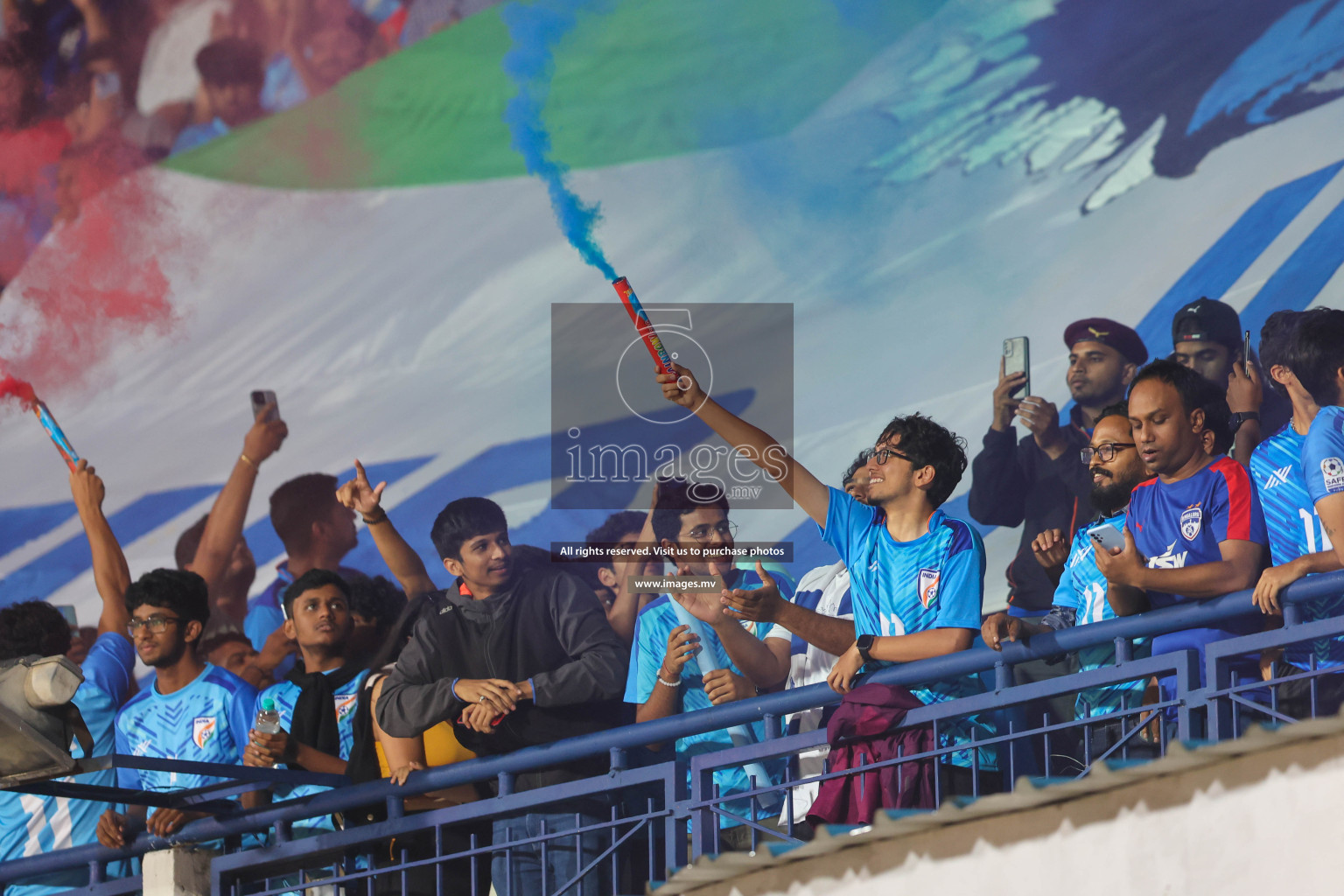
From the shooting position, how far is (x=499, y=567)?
5.21m

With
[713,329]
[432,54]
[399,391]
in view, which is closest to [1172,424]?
[713,329]

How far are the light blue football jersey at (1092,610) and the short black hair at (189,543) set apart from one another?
444 centimetres

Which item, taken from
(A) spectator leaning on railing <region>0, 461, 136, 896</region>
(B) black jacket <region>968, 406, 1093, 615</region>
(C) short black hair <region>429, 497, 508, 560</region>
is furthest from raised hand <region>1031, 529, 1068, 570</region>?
→ (A) spectator leaning on railing <region>0, 461, 136, 896</region>

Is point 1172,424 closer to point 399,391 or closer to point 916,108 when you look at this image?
point 916,108

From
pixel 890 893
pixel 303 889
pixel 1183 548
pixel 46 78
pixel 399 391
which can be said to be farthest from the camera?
pixel 46 78

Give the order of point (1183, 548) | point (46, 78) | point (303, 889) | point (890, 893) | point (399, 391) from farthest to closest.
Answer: point (46, 78) → point (399, 391) → point (303, 889) → point (1183, 548) → point (890, 893)

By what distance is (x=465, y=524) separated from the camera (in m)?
5.25

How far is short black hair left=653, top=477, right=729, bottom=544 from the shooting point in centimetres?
526

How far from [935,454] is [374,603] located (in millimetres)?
2068

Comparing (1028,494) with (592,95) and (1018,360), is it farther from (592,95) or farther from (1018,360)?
(592,95)

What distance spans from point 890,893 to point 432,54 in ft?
17.5

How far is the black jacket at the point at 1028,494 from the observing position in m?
5.70

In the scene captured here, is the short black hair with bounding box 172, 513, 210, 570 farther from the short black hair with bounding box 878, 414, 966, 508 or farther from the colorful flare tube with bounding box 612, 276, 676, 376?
the short black hair with bounding box 878, 414, 966, 508

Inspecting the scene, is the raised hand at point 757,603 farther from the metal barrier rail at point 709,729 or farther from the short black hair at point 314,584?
the short black hair at point 314,584
